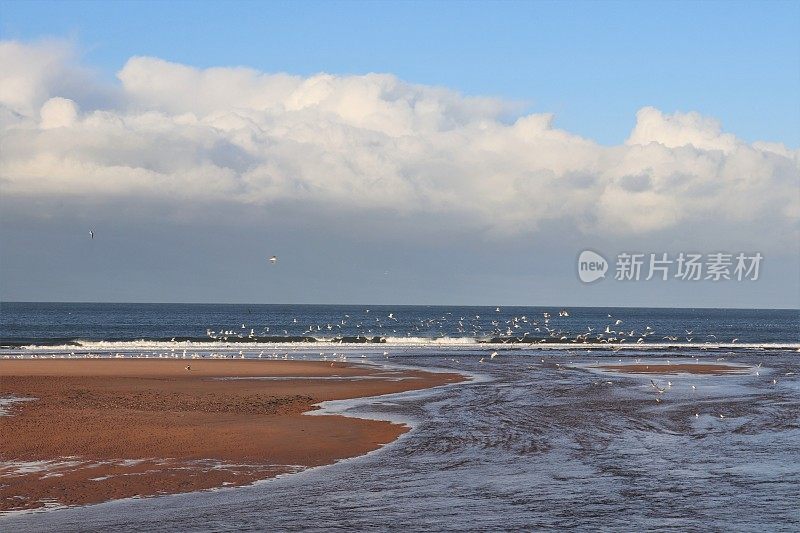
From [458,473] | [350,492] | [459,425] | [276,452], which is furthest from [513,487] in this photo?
[459,425]

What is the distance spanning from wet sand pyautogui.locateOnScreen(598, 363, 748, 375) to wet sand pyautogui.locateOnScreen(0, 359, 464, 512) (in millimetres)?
14509

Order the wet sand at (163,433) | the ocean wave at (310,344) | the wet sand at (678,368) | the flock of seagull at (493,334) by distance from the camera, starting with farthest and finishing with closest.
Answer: the flock of seagull at (493,334) < the ocean wave at (310,344) < the wet sand at (678,368) < the wet sand at (163,433)

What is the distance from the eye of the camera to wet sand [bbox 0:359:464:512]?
1764 centimetres

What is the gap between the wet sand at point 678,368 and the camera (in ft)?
169

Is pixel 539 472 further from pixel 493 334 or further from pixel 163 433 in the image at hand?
pixel 493 334

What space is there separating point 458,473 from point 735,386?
26.7 metres

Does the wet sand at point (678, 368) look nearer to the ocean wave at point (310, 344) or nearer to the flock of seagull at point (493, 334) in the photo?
the ocean wave at point (310, 344)

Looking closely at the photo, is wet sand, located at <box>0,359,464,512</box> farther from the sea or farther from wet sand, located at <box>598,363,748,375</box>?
wet sand, located at <box>598,363,748,375</box>

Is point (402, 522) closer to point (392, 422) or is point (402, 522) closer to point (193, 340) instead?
point (392, 422)

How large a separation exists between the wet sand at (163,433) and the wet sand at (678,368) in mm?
14509

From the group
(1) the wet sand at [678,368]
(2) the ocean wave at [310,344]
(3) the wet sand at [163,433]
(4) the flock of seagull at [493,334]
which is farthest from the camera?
(4) the flock of seagull at [493,334]

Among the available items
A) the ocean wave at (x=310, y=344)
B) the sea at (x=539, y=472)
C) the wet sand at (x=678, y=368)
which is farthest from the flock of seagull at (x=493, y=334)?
the sea at (x=539, y=472)

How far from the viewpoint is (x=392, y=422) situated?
27594 mm

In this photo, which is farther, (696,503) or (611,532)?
(696,503)
